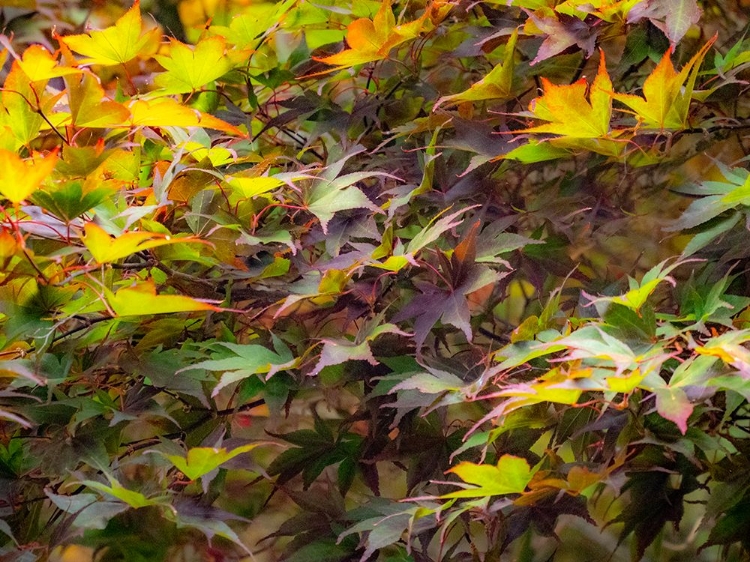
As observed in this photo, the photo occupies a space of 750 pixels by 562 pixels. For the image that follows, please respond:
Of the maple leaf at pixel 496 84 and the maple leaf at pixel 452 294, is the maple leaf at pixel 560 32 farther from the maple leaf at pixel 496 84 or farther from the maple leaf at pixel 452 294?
the maple leaf at pixel 452 294

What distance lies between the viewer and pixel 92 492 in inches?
28.0

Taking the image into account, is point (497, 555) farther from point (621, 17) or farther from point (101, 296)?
point (621, 17)

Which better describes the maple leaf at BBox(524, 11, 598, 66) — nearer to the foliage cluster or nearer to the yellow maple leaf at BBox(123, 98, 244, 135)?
the foliage cluster

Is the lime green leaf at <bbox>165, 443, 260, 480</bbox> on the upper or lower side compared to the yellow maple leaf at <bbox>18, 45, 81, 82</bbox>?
lower

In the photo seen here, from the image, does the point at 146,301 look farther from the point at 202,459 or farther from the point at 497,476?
the point at 497,476

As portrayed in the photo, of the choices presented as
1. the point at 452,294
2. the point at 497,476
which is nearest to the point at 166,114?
the point at 452,294

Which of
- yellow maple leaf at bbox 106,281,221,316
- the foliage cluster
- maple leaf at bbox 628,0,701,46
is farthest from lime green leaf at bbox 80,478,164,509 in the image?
maple leaf at bbox 628,0,701,46

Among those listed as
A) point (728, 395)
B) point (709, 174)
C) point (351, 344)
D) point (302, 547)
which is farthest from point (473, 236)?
point (709, 174)

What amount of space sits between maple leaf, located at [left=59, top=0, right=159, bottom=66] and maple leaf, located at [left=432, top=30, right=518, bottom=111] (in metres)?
0.37

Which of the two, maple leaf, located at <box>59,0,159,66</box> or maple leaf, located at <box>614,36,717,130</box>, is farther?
maple leaf, located at <box>59,0,159,66</box>

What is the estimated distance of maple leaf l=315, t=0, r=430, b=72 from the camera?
82cm

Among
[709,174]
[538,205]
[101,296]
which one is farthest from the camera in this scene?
[709,174]

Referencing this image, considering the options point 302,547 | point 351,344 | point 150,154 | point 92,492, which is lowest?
point 302,547

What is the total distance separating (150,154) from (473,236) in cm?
43
